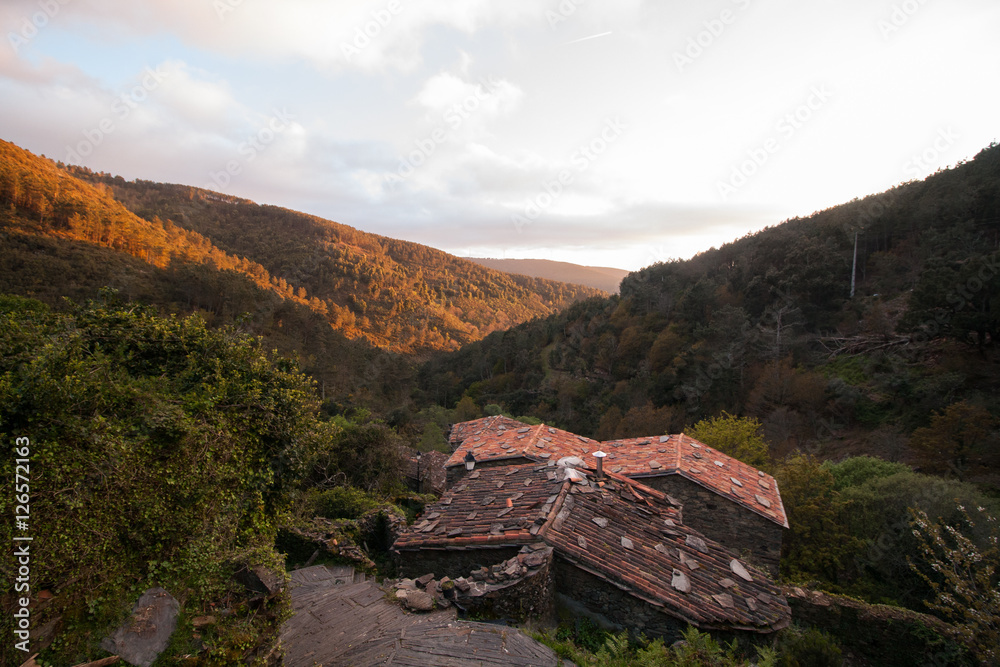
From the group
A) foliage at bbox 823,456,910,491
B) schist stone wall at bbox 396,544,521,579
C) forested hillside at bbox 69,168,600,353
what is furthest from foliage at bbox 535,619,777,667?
forested hillside at bbox 69,168,600,353

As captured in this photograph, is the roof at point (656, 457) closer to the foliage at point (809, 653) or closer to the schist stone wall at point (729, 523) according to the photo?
the schist stone wall at point (729, 523)

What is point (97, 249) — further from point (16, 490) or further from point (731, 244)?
point (731, 244)

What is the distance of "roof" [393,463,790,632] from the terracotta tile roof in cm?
2

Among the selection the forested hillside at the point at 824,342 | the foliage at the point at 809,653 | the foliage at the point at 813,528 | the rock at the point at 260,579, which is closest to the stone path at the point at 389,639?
the rock at the point at 260,579

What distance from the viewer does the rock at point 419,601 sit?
643cm

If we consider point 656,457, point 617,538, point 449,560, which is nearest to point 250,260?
point 656,457

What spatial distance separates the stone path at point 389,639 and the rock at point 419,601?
0.10 m

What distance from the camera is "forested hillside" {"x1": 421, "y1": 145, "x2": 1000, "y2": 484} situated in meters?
18.3

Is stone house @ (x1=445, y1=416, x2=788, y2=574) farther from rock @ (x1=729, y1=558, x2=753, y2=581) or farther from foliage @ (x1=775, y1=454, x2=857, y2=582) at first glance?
rock @ (x1=729, y1=558, x2=753, y2=581)

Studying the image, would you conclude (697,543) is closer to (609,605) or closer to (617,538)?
(617,538)

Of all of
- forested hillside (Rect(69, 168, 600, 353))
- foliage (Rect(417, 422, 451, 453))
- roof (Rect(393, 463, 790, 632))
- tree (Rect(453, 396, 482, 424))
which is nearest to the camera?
roof (Rect(393, 463, 790, 632))

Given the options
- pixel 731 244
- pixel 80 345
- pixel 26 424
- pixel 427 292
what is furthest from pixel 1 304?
pixel 427 292

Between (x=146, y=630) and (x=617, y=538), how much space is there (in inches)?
265

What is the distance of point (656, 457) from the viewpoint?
41.9 ft
